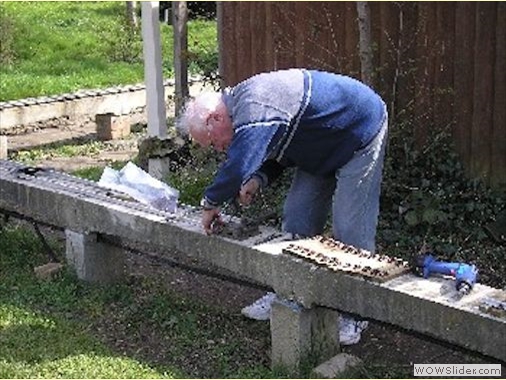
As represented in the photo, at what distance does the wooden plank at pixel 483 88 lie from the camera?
6848 mm

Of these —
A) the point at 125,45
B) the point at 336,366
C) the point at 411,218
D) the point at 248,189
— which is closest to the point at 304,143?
the point at 248,189

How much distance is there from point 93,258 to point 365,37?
2.84 metres

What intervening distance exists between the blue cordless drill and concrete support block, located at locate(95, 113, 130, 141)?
286 inches

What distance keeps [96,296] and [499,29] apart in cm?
353

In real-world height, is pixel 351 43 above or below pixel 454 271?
above

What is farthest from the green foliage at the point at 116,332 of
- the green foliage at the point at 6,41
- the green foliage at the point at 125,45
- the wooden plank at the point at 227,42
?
the green foliage at the point at 125,45

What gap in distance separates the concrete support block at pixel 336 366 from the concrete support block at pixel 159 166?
420 centimetres

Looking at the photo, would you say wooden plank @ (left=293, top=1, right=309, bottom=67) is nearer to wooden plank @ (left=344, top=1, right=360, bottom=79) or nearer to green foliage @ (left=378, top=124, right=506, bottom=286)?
wooden plank @ (left=344, top=1, right=360, bottom=79)

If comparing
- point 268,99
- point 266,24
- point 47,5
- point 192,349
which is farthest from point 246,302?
point 47,5

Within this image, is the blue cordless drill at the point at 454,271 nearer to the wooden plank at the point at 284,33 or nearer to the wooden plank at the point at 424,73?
the wooden plank at the point at 424,73

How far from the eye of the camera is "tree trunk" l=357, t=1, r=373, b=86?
23.2ft

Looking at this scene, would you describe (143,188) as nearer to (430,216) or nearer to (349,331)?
(349,331)

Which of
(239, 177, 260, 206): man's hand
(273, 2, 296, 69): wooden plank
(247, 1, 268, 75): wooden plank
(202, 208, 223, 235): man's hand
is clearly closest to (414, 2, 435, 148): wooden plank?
Answer: (273, 2, 296, 69): wooden plank

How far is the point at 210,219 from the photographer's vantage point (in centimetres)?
465
